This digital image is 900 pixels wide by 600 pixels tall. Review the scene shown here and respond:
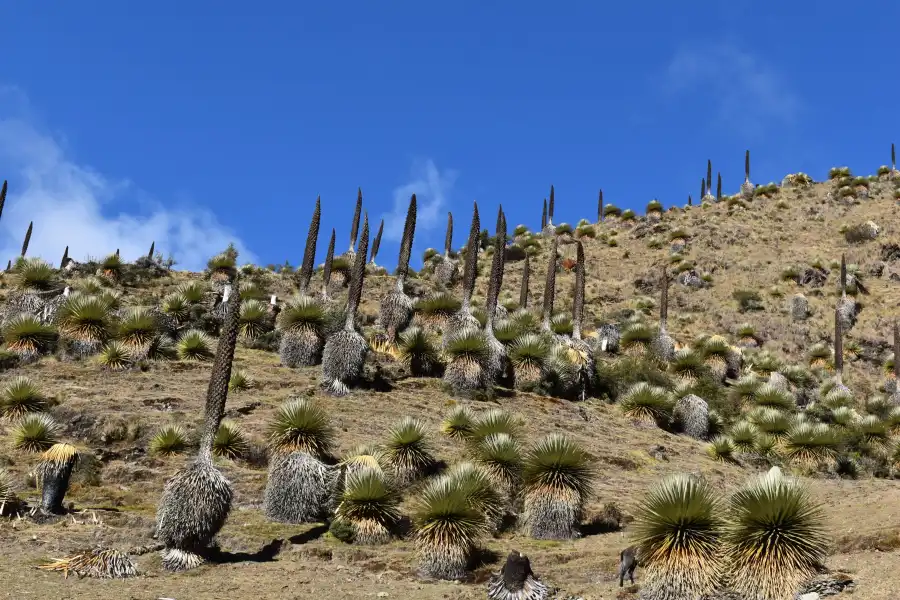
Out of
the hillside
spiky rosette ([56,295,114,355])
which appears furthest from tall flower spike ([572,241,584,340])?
spiky rosette ([56,295,114,355])

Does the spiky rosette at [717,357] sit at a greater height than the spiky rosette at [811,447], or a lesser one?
greater

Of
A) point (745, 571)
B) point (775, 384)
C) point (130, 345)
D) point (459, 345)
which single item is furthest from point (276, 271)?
point (745, 571)

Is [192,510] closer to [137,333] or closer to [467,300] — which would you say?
[137,333]

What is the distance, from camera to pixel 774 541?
8.81 meters

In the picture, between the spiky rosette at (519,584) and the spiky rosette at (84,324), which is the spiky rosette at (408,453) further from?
the spiky rosette at (84,324)

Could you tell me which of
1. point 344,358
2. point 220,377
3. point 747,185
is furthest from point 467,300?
point 747,185

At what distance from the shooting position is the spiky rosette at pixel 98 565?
10055 mm

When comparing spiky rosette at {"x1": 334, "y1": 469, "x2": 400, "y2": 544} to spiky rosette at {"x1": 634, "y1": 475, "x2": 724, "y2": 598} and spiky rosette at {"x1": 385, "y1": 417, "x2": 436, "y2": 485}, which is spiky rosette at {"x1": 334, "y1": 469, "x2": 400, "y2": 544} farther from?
spiky rosette at {"x1": 634, "y1": 475, "x2": 724, "y2": 598}

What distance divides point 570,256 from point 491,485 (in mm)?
40720

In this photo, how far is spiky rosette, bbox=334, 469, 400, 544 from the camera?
12.8 metres

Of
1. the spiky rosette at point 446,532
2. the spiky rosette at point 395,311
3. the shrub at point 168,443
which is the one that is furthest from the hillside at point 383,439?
the spiky rosette at point 395,311

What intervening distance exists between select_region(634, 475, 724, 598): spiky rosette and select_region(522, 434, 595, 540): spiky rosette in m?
3.40

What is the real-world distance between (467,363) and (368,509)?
359 inches

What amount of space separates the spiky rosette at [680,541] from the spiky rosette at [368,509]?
489 cm
